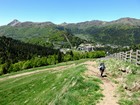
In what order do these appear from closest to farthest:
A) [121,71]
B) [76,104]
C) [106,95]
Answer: [76,104]
[106,95]
[121,71]

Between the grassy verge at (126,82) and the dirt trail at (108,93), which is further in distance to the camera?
the grassy verge at (126,82)

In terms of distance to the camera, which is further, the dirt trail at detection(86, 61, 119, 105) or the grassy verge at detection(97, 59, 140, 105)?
the grassy verge at detection(97, 59, 140, 105)

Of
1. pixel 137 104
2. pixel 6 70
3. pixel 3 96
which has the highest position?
pixel 137 104

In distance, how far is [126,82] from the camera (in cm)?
2755

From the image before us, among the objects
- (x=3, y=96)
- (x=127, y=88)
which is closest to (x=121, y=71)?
(x=127, y=88)

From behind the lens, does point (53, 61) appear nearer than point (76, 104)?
No

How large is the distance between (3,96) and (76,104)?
90.3 ft

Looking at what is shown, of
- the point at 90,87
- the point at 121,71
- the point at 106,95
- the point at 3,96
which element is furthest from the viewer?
the point at 3,96

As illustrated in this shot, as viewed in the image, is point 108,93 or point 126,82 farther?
point 126,82

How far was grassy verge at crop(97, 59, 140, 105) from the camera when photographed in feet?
76.7

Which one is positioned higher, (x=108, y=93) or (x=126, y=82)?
(x=126, y=82)

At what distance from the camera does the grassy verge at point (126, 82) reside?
76.7 ft

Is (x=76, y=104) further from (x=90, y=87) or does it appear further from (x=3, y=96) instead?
(x=3, y=96)

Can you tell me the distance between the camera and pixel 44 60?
548ft
